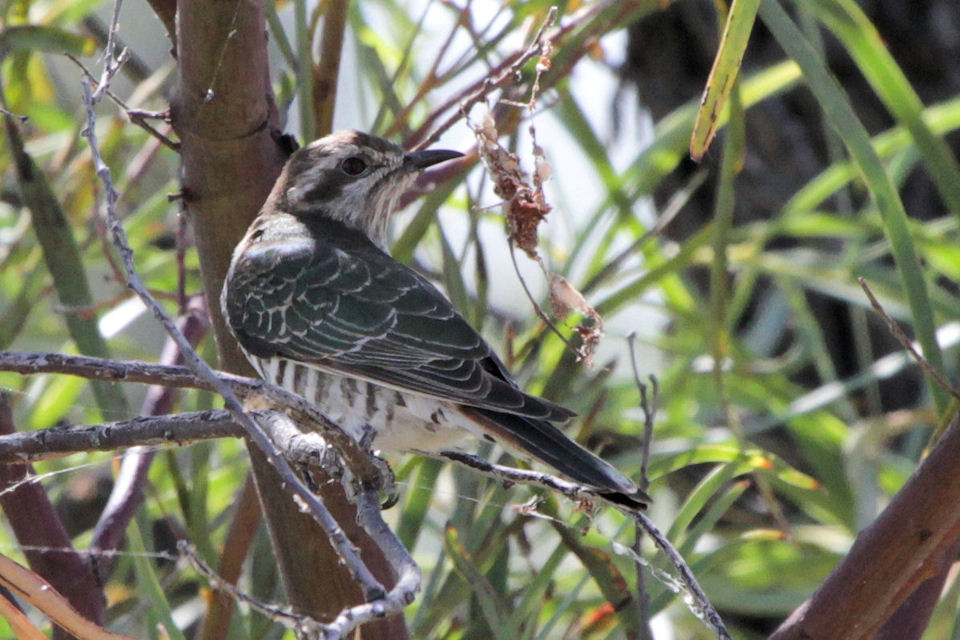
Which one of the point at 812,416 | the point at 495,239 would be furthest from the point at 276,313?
the point at 495,239

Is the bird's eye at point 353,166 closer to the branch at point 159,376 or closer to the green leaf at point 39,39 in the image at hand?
the green leaf at point 39,39

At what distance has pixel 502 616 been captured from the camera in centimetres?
220

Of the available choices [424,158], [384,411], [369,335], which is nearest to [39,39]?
[424,158]

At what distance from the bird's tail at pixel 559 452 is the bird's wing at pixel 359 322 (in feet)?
0.19

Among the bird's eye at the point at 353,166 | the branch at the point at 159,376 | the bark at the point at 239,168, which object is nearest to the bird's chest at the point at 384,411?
the bark at the point at 239,168

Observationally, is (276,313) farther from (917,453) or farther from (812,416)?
(917,453)

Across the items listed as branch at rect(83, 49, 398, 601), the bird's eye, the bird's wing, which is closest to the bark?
the bird's wing

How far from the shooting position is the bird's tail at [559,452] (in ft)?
5.93

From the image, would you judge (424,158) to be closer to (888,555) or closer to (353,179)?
(353,179)

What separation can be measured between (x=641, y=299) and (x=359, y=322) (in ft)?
4.92

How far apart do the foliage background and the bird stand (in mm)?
114

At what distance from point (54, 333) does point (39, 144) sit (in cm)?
60

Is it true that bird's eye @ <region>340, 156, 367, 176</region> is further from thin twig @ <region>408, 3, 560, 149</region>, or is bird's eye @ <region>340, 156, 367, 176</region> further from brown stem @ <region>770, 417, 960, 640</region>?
brown stem @ <region>770, 417, 960, 640</region>

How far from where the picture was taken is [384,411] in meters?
2.42
